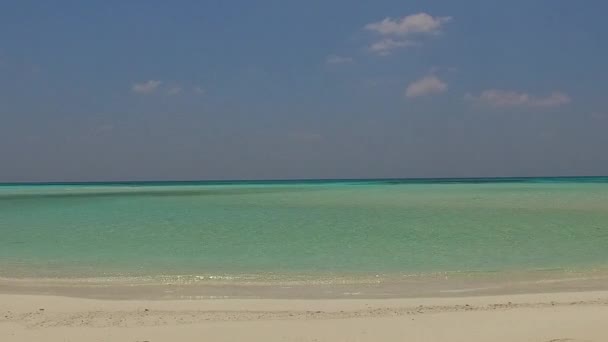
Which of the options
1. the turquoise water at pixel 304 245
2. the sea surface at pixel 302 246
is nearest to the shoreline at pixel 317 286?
the sea surface at pixel 302 246

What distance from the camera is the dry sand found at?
5.29 meters

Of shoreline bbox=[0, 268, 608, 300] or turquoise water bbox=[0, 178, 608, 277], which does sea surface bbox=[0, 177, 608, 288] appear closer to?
turquoise water bbox=[0, 178, 608, 277]

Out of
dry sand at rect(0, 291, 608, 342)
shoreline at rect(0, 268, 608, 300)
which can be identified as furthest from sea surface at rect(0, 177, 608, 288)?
dry sand at rect(0, 291, 608, 342)

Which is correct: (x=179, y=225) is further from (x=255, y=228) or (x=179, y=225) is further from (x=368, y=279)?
(x=368, y=279)

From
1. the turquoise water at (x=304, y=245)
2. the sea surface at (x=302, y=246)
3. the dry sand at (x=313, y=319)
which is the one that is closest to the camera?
the dry sand at (x=313, y=319)

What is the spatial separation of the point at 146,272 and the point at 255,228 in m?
6.54

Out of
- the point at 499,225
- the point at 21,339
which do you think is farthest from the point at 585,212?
the point at 21,339

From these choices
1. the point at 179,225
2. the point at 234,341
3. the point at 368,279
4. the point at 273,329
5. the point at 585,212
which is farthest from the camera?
the point at 585,212

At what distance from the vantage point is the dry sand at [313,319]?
5285 millimetres

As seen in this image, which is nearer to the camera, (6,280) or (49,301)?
(49,301)

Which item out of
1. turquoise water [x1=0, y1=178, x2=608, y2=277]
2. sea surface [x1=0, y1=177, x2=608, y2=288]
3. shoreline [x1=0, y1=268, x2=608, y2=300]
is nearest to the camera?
shoreline [x1=0, y1=268, x2=608, y2=300]

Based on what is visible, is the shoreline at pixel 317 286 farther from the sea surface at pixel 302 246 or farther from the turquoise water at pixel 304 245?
the turquoise water at pixel 304 245

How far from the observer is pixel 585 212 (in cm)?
1922

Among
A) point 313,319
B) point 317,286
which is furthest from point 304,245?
point 313,319
